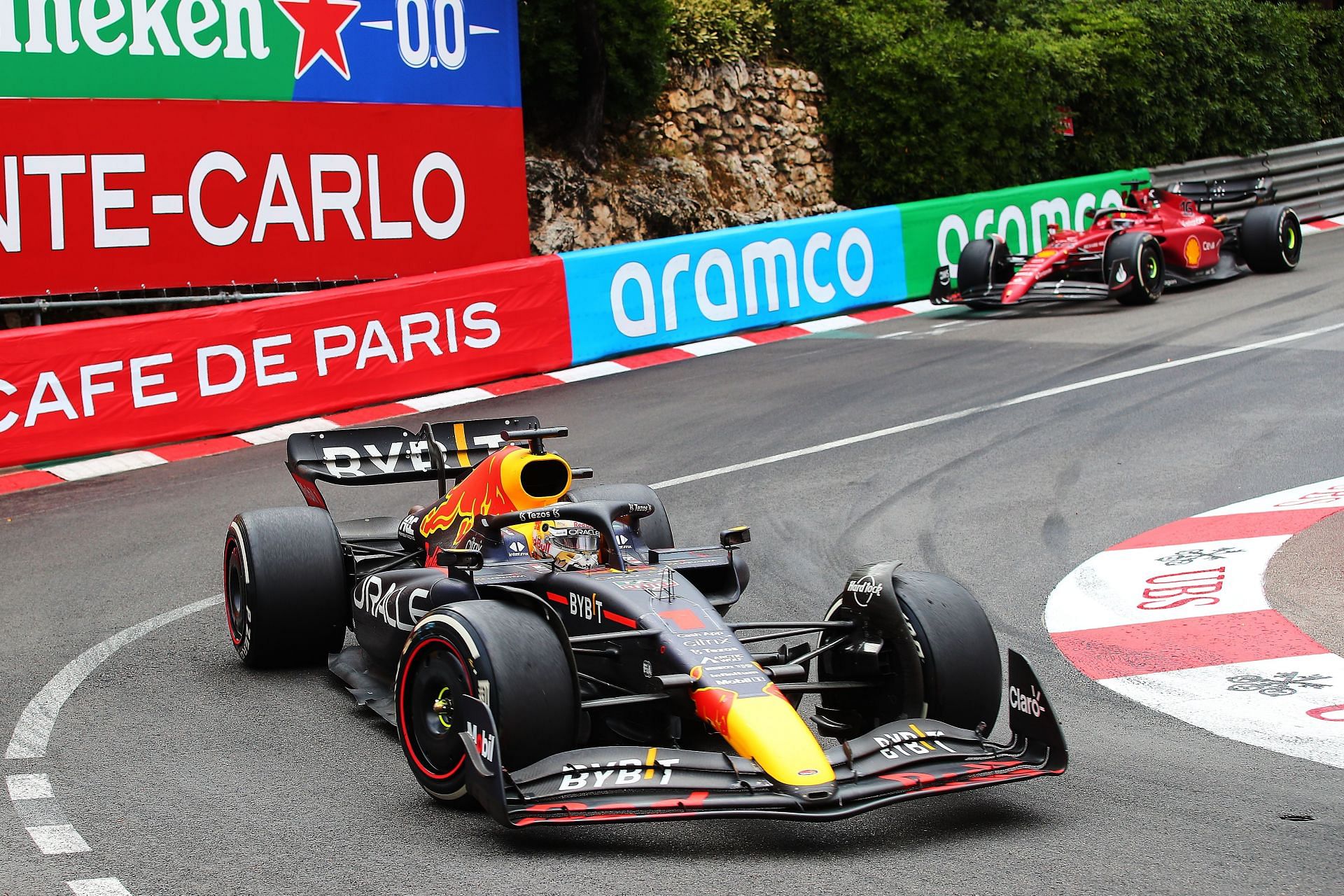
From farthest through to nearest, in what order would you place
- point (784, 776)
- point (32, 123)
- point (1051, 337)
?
1. point (1051, 337)
2. point (32, 123)
3. point (784, 776)

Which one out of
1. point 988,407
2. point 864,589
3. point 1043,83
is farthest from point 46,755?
point 1043,83

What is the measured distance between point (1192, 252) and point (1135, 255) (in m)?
1.76

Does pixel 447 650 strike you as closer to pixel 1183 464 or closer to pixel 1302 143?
pixel 1183 464

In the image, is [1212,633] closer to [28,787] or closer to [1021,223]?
[28,787]

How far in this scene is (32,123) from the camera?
14570 millimetres

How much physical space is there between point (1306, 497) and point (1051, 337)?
6669 millimetres

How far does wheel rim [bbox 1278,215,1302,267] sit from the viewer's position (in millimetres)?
19594

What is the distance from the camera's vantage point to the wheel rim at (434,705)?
5531 mm

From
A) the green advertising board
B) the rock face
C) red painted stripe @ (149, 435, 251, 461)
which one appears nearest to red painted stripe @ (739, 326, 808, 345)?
the green advertising board

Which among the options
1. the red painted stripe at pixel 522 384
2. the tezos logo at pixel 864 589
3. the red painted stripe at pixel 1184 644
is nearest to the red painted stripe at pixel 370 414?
the red painted stripe at pixel 522 384

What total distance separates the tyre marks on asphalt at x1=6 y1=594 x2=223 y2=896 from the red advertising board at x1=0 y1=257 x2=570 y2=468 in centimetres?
479

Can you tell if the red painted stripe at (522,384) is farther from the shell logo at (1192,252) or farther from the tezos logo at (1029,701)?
the tezos logo at (1029,701)

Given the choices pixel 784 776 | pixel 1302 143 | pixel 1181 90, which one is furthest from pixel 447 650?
pixel 1302 143

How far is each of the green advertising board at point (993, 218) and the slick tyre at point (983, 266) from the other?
1.69ft
